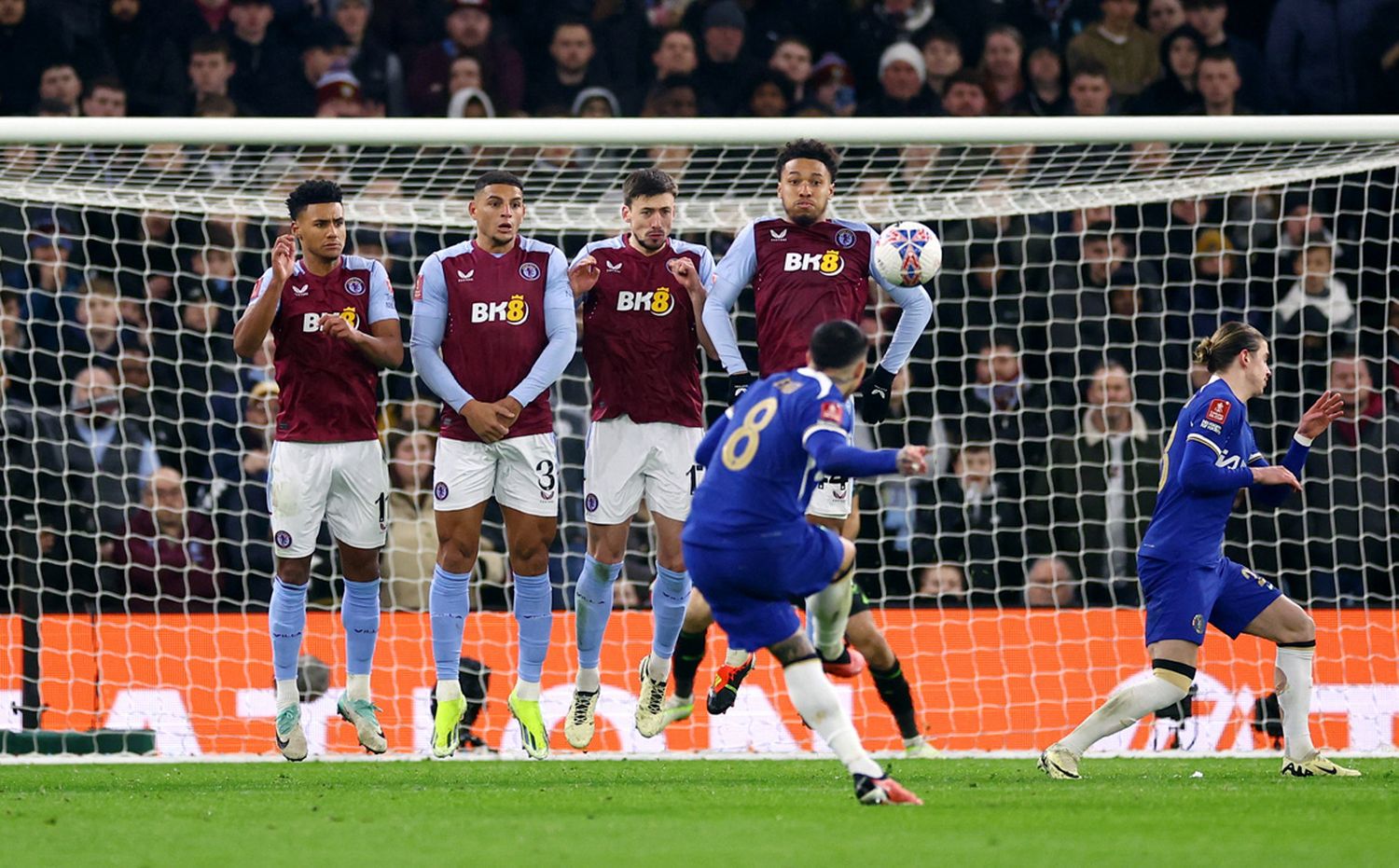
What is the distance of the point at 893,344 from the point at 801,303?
53 cm

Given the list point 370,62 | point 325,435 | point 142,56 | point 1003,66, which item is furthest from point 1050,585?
point 142,56

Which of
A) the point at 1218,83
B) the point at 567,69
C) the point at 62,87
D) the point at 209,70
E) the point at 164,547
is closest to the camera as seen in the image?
the point at 164,547

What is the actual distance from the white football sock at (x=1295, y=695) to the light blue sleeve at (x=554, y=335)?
3470 millimetres

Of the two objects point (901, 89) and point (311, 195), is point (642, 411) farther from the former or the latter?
point (901, 89)

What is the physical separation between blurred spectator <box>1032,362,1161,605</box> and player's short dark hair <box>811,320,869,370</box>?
409cm

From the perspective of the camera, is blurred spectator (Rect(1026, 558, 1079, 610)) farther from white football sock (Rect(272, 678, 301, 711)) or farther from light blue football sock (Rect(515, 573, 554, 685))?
white football sock (Rect(272, 678, 301, 711))

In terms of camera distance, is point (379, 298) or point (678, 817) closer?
point (678, 817)

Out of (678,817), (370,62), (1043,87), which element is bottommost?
(678,817)

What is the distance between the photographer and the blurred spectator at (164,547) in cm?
1029

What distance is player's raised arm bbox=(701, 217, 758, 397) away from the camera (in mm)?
8316

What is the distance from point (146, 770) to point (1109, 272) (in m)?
6.26

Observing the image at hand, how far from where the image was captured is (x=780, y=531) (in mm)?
6359

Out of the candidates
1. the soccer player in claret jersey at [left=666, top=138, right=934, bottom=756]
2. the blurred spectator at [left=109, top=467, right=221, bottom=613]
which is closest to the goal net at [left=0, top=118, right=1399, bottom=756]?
the blurred spectator at [left=109, top=467, right=221, bottom=613]

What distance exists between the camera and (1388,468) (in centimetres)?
1120
